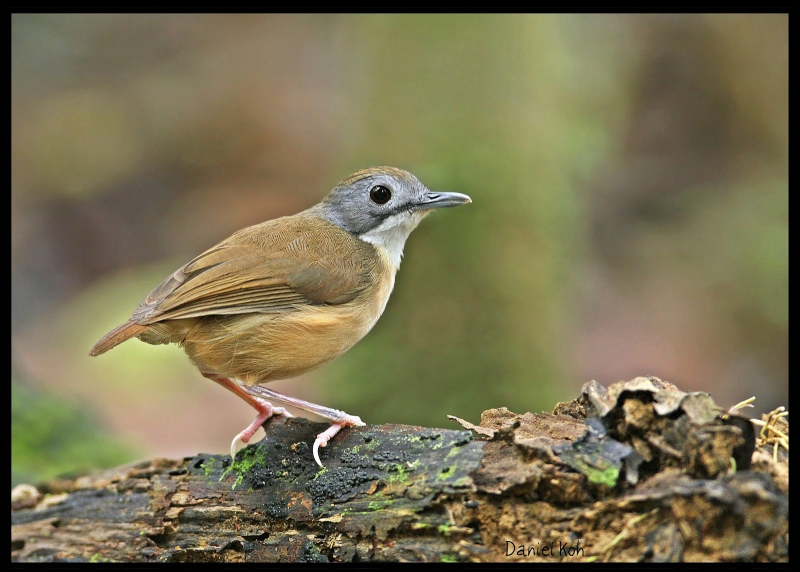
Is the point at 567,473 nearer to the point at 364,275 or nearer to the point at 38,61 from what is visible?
the point at 364,275

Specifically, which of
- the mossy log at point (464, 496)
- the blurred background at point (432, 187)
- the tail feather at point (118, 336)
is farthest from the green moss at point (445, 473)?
the blurred background at point (432, 187)

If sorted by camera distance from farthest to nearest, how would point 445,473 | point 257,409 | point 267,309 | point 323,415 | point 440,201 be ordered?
point 440,201
point 257,409
point 267,309
point 323,415
point 445,473

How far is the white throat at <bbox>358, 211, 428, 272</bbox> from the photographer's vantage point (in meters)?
4.78

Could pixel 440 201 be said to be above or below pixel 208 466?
above

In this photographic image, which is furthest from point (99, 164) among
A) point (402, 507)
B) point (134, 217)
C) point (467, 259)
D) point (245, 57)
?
point (402, 507)

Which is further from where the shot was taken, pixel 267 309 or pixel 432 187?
pixel 432 187

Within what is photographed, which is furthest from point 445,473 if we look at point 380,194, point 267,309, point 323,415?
point 380,194

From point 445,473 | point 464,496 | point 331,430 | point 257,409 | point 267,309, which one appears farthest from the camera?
point 257,409

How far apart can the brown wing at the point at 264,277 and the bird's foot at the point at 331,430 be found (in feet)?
2.53

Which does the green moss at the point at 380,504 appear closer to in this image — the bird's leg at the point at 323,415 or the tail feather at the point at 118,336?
the bird's leg at the point at 323,415

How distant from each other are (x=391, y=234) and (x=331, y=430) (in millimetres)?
1610

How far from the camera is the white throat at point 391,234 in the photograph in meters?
4.78

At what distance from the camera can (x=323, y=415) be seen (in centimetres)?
383

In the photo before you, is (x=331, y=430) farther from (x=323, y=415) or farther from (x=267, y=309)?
(x=267, y=309)
